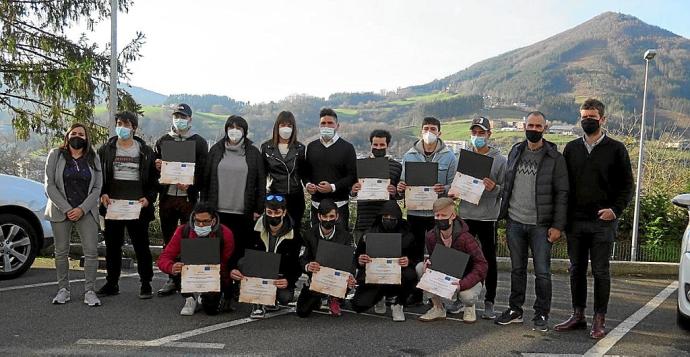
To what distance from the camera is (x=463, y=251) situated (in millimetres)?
5781

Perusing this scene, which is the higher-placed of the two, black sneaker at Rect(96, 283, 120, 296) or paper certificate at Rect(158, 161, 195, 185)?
paper certificate at Rect(158, 161, 195, 185)

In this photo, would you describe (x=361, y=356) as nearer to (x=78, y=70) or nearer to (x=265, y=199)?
(x=265, y=199)

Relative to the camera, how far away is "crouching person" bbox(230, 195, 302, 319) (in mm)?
5852

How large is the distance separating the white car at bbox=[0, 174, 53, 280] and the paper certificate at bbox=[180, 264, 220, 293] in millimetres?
2587

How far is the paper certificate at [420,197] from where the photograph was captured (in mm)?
6184

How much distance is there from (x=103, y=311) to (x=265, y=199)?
6.16 ft

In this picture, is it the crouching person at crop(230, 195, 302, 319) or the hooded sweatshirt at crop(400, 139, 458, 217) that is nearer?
the crouching person at crop(230, 195, 302, 319)

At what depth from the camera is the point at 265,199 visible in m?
6.07

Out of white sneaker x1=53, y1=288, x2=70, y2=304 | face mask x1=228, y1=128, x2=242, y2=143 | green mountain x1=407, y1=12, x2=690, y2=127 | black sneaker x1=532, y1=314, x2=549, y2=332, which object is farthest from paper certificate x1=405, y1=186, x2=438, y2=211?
green mountain x1=407, y1=12, x2=690, y2=127

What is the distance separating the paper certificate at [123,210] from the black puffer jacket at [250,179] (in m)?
0.77

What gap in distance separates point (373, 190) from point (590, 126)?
216 cm

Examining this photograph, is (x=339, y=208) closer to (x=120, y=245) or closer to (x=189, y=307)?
(x=189, y=307)

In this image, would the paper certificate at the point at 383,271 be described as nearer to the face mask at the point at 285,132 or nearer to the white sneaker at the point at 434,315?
the white sneaker at the point at 434,315

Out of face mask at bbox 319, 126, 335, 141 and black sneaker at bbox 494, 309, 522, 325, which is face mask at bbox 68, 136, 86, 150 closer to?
face mask at bbox 319, 126, 335, 141
